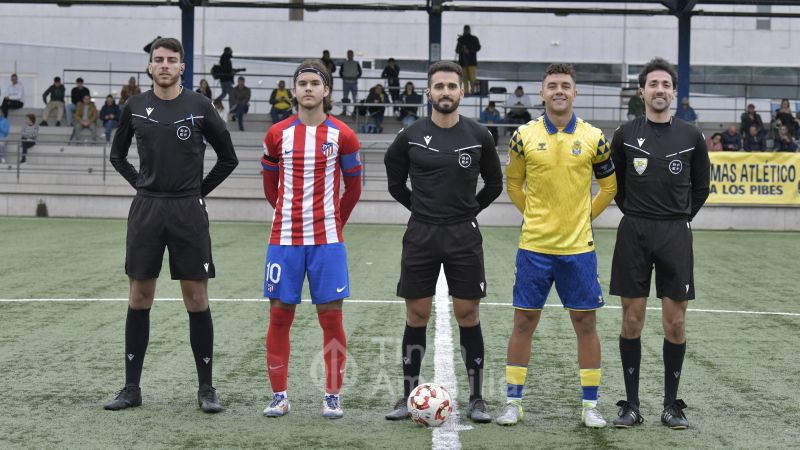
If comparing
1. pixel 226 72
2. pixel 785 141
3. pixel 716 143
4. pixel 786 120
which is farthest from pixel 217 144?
pixel 226 72

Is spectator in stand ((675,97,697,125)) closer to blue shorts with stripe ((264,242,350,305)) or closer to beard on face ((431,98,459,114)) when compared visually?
beard on face ((431,98,459,114))

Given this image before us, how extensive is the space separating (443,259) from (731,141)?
19738mm

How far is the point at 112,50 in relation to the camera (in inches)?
1629

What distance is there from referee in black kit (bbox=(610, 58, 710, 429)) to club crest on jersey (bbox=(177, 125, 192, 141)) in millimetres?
2384

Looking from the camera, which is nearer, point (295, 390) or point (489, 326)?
point (295, 390)

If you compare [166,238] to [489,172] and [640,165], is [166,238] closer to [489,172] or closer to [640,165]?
[489,172]

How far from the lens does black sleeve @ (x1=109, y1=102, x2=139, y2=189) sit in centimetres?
599

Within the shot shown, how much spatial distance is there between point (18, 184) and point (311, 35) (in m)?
19.8

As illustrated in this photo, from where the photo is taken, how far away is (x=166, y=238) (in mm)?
5922

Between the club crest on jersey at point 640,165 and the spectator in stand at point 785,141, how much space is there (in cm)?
1964

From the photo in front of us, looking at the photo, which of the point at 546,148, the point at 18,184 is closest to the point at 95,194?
the point at 18,184

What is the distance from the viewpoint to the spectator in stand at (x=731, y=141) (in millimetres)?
23891

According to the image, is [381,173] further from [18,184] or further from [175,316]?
[175,316]

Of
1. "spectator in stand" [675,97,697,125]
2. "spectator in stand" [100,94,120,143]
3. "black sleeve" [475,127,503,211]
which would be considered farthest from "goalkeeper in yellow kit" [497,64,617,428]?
"spectator in stand" [100,94,120,143]
